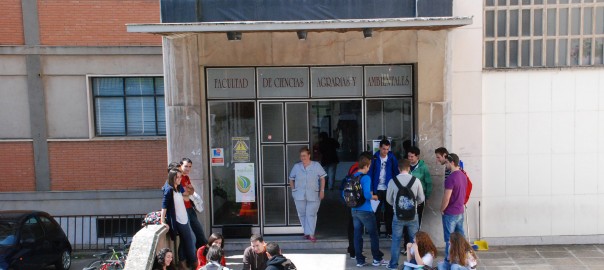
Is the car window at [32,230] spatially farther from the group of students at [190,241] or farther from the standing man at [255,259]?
the standing man at [255,259]

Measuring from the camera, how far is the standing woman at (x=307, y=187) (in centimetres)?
1051

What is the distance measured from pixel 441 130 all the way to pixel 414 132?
23.8 inches

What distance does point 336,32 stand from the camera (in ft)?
34.7

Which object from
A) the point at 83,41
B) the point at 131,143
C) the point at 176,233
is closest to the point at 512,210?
the point at 176,233

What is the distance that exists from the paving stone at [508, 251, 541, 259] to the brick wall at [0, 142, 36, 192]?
1087cm

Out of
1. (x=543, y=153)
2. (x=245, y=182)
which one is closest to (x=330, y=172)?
(x=245, y=182)

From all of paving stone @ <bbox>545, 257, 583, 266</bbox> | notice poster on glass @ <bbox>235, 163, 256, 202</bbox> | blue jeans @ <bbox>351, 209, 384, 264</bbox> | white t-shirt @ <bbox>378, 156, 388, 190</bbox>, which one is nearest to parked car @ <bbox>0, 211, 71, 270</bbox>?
notice poster on glass @ <bbox>235, 163, 256, 202</bbox>

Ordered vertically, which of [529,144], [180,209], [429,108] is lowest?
[180,209]

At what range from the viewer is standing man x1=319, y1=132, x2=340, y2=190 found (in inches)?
459

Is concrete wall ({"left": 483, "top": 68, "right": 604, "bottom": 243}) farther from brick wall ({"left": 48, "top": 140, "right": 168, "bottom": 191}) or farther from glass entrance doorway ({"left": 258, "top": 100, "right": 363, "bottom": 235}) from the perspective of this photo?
brick wall ({"left": 48, "top": 140, "right": 168, "bottom": 191})

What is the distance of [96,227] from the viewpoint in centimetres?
1334

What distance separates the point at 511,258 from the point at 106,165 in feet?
30.4

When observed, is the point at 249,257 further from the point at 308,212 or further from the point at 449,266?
the point at 308,212

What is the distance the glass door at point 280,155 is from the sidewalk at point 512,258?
817 millimetres
